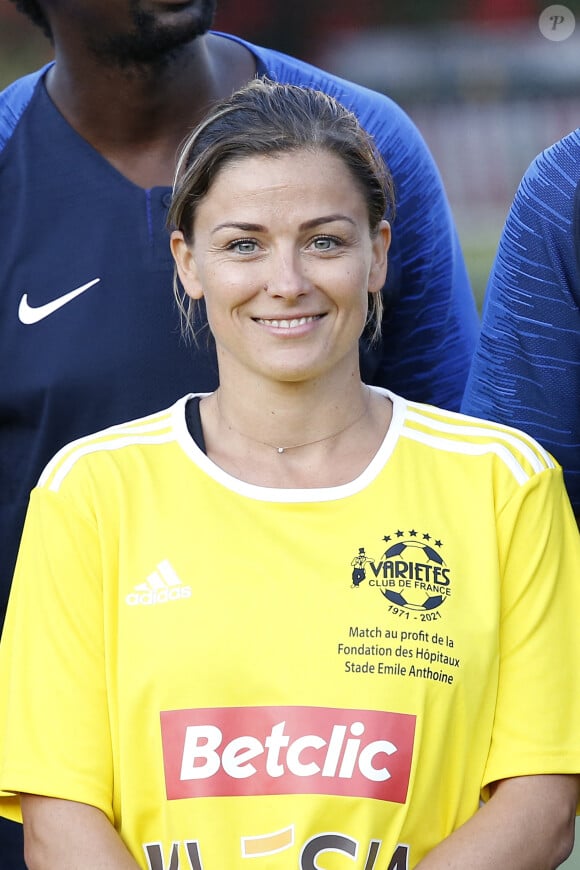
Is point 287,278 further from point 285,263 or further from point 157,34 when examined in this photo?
point 157,34

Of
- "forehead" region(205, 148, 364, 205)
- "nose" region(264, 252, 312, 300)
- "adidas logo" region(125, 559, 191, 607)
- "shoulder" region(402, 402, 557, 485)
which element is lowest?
"adidas logo" region(125, 559, 191, 607)

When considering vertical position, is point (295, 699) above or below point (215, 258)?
below

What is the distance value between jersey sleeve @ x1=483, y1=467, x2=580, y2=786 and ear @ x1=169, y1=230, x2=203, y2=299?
1.60 ft

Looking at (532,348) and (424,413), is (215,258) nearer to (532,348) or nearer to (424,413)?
(424,413)

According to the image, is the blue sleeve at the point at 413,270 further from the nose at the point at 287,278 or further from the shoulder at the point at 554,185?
the nose at the point at 287,278

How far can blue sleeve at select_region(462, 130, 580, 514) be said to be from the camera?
187 centimetres

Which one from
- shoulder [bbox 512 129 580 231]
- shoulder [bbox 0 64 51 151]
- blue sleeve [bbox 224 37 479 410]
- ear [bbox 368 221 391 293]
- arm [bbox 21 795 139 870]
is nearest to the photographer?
arm [bbox 21 795 139 870]

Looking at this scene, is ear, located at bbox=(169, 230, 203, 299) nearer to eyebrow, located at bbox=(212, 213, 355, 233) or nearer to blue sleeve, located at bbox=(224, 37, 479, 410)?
eyebrow, located at bbox=(212, 213, 355, 233)

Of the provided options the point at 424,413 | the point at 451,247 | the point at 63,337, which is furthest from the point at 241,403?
the point at 451,247

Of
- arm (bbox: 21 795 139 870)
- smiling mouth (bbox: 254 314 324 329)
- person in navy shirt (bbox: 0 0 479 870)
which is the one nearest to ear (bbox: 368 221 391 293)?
smiling mouth (bbox: 254 314 324 329)

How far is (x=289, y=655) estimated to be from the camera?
1539mm

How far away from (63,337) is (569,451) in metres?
0.75

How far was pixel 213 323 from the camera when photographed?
167 cm

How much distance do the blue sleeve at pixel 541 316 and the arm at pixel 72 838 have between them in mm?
831
